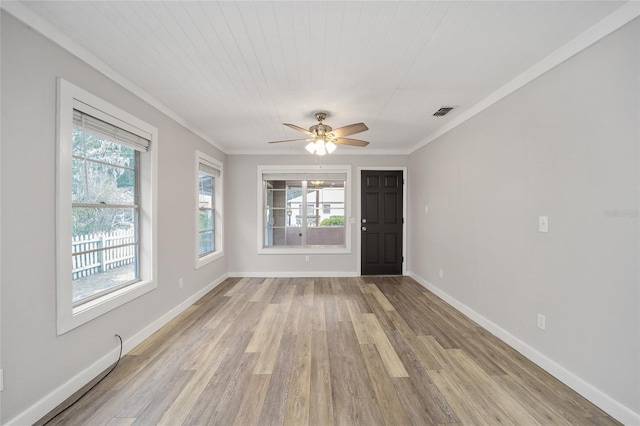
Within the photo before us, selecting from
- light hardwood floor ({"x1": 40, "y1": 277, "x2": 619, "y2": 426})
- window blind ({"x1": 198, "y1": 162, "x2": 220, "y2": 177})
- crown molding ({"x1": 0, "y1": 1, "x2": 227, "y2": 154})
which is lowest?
light hardwood floor ({"x1": 40, "y1": 277, "x2": 619, "y2": 426})

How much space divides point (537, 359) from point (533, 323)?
0.27 meters

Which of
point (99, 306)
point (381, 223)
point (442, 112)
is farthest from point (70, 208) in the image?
point (381, 223)

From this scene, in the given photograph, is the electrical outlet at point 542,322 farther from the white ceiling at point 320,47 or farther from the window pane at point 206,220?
the window pane at point 206,220

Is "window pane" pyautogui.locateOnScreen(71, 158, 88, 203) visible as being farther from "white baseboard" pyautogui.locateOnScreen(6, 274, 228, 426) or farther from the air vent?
the air vent

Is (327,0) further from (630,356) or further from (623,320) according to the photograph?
(630,356)

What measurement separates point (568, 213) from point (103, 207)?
12.1ft

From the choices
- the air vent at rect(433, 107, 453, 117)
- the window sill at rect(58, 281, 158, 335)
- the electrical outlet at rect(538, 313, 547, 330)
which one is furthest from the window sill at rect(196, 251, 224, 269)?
the electrical outlet at rect(538, 313, 547, 330)

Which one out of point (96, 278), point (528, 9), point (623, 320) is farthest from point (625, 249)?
point (96, 278)

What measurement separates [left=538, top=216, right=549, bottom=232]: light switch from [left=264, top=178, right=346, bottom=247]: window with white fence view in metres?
3.32

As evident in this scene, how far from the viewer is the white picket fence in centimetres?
200

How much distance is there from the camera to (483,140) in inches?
113

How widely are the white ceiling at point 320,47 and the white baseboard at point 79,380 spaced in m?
2.36

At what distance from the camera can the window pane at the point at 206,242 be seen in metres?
4.19

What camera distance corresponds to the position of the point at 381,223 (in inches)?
201
